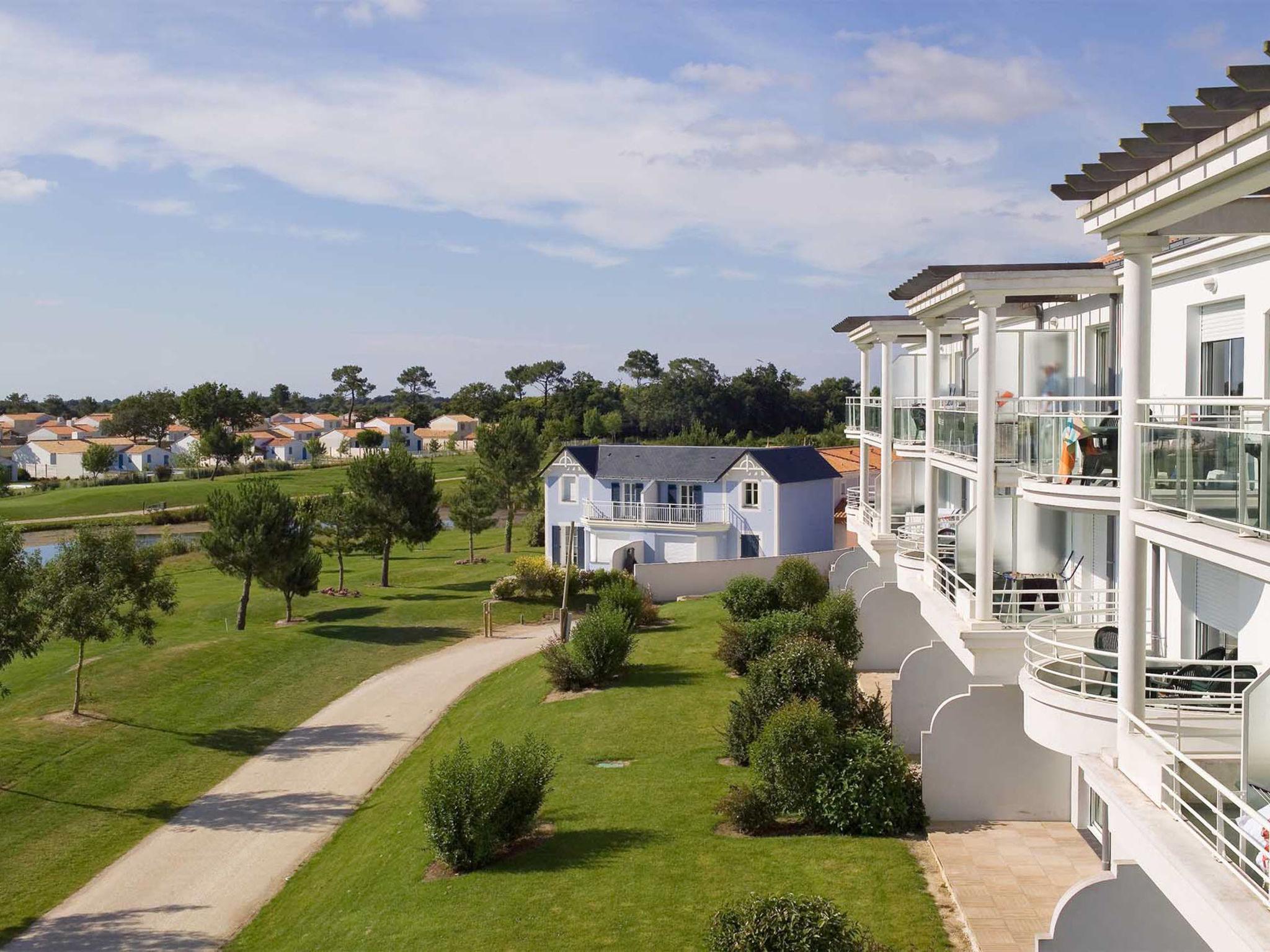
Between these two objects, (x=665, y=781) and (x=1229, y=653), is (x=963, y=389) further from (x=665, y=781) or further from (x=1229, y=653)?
(x=1229, y=653)

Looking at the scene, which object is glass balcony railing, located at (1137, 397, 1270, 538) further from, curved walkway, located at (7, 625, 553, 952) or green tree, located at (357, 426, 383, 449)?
green tree, located at (357, 426, 383, 449)

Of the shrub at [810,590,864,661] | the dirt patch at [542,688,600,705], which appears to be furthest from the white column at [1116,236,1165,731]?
the dirt patch at [542,688,600,705]

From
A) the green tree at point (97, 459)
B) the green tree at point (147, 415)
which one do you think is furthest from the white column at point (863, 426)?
the green tree at point (147, 415)

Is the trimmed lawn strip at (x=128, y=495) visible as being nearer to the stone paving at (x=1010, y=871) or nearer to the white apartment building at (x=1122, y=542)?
the white apartment building at (x=1122, y=542)

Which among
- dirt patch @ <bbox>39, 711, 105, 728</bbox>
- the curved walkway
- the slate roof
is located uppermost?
the slate roof

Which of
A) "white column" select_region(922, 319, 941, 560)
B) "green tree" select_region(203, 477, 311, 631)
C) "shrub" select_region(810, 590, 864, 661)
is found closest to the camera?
"white column" select_region(922, 319, 941, 560)

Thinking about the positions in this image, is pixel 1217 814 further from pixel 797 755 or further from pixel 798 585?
pixel 798 585
